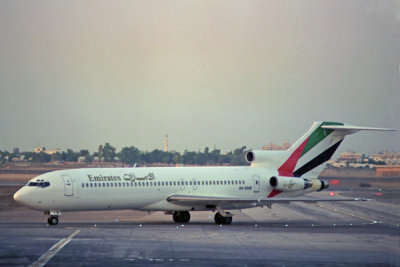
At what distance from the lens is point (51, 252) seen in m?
24.0

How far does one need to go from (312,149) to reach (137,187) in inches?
470

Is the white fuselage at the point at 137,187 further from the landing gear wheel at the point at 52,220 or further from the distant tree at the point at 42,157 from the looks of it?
the distant tree at the point at 42,157

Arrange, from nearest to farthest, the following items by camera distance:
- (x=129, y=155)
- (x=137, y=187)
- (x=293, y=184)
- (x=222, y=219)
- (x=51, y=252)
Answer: (x=51, y=252)
(x=137, y=187)
(x=222, y=219)
(x=293, y=184)
(x=129, y=155)

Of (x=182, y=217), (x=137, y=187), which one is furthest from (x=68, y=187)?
(x=182, y=217)

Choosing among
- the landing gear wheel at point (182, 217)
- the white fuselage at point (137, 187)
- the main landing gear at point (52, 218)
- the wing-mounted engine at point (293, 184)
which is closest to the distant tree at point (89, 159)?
the white fuselage at point (137, 187)

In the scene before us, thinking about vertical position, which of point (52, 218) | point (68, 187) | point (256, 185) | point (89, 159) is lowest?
point (52, 218)

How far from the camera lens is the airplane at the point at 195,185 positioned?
3638cm

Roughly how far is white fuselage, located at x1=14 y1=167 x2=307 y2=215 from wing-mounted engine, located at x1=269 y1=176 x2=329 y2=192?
1.43 ft

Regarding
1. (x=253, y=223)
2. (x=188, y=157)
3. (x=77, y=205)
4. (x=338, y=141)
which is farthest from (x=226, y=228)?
(x=188, y=157)

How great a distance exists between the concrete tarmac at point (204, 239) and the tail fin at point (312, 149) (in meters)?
3.22

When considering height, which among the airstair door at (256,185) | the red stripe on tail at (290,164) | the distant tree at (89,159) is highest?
the distant tree at (89,159)

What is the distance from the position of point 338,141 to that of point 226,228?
38.2 feet

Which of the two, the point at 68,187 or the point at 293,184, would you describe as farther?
the point at 293,184

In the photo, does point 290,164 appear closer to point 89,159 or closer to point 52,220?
point 52,220
